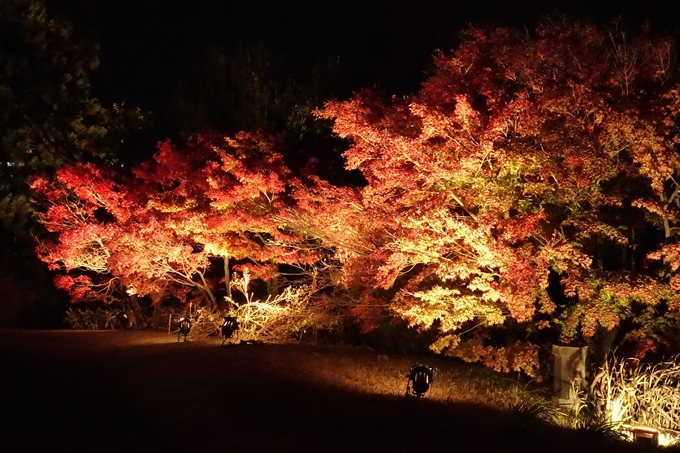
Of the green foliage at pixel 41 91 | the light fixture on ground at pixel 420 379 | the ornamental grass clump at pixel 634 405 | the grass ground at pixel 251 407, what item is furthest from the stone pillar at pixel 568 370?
the green foliage at pixel 41 91

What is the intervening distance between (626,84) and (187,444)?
8542 millimetres

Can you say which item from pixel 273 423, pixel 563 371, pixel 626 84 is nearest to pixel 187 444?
pixel 273 423

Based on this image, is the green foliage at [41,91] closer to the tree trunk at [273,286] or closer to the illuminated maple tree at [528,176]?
the tree trunk at [273,286]

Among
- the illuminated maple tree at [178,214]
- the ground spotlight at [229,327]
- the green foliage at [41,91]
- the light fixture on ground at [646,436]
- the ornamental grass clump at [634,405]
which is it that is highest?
the green foliage at [41,91]

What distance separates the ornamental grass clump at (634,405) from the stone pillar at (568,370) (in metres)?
0.19

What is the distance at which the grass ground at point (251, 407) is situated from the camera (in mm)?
6805

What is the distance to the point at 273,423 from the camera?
7316 millimetres

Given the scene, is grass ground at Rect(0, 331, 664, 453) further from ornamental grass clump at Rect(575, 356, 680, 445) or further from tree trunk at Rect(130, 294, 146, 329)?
tree trunk at Rect(130, 294, 146, 329)

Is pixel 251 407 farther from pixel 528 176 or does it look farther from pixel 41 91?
pixel 41 91

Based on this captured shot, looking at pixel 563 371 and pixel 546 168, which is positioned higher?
pixel 546 168

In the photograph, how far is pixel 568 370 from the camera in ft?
32.4

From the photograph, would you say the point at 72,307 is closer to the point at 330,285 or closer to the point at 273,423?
the point at 330,285

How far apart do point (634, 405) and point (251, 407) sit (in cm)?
536

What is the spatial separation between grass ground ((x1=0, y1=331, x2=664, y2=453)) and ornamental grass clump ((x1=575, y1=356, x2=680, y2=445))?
807mm
